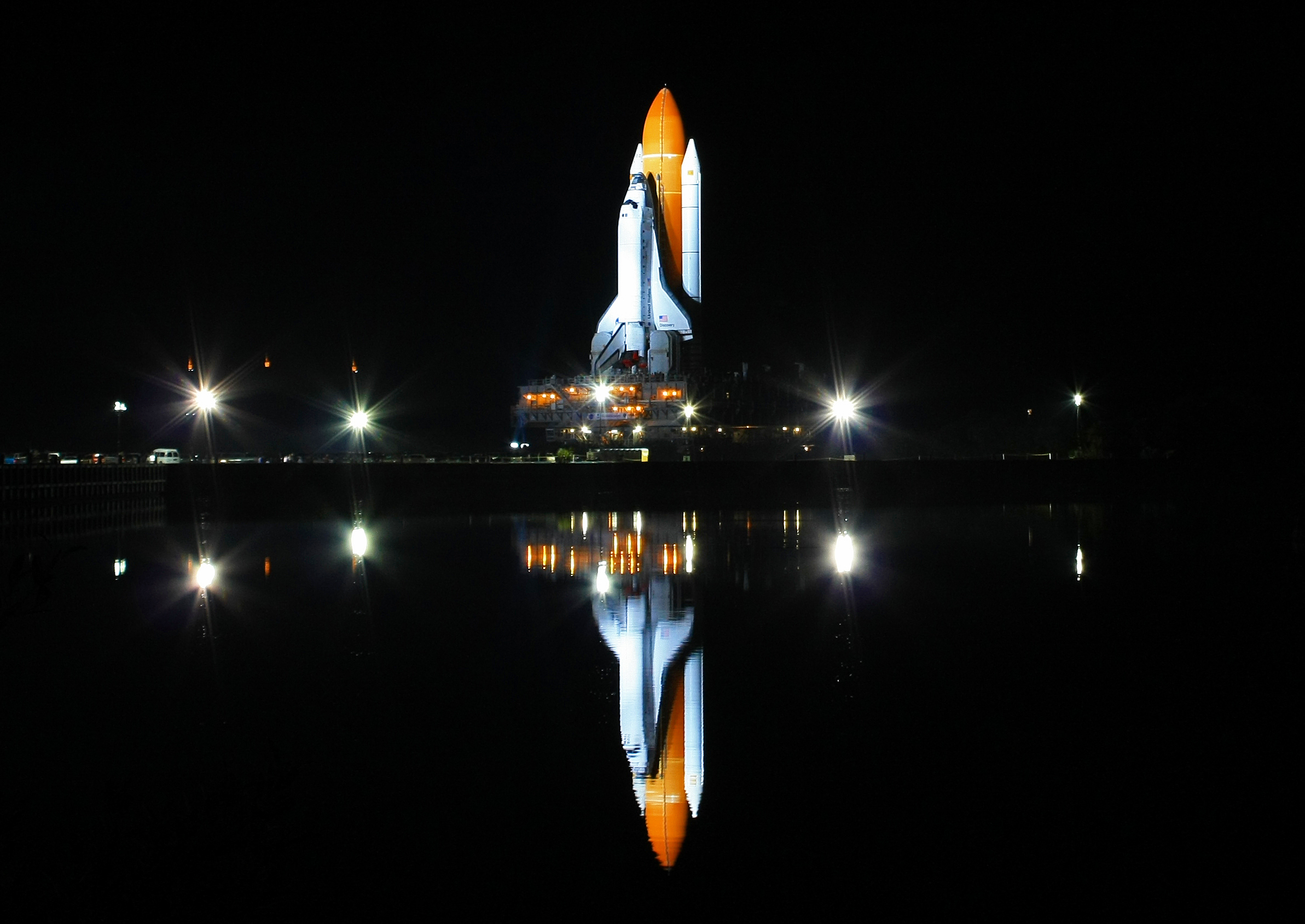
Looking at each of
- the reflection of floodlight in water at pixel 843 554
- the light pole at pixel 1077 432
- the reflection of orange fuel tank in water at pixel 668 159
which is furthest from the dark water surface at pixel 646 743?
the reflection of orange fuel tank in water at pixel 668 159

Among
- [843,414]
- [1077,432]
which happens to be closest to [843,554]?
[1077,432]

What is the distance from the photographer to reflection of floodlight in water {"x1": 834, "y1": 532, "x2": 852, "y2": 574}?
16.6m

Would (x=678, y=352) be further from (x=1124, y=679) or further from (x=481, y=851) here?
(x=481, y=851)

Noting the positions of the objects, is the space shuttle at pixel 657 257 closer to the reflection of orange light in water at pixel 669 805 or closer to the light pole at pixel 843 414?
the light pole at pixel 843 414

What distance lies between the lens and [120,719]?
7.94m

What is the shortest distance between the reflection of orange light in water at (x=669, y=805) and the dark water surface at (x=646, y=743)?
0.02m

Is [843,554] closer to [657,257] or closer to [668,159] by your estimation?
[657,257]

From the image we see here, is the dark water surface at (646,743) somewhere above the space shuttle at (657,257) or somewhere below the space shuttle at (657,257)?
below

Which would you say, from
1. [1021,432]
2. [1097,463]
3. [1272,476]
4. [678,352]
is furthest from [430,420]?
[1272,476]

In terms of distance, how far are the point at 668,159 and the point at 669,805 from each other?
55029 millimetres

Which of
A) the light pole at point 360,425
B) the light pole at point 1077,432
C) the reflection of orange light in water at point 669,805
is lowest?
the reflection of orange light in water at point 669,805

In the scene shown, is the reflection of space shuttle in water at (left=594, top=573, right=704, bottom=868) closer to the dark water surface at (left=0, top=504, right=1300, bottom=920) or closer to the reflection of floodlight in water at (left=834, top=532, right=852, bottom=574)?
the dark water surface at (left=0, top=504, right=1300, bottom=920)

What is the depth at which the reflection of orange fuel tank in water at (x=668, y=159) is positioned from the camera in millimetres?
57906

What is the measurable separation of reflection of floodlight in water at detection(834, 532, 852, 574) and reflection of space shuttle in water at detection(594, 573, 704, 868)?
3.70m
